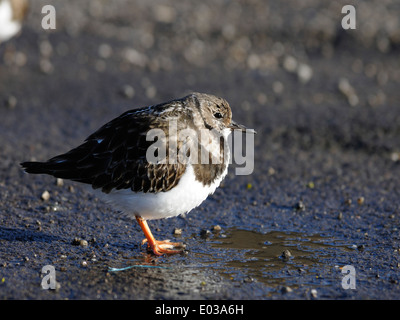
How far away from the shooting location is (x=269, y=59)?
40.9 ft

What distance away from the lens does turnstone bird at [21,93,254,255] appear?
217 inches

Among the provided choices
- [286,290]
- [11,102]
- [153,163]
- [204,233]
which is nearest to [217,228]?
[204,233]

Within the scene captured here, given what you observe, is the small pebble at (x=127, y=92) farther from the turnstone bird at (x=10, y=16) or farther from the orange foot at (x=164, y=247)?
the orange foot at (x=164, y=247)

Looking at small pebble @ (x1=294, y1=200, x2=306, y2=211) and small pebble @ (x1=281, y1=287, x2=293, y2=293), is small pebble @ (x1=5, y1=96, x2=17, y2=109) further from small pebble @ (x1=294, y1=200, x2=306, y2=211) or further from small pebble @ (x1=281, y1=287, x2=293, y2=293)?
small pebble @ (x1=281, y1=287, x2=293, y2=293)

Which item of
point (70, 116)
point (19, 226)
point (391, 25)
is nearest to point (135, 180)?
point (19, 226)

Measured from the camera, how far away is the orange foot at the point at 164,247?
5.75 m

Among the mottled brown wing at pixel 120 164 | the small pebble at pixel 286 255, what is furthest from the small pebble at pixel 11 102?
the small pebble at pixel 286 255

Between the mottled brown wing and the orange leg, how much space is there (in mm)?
491

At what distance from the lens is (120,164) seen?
561cm

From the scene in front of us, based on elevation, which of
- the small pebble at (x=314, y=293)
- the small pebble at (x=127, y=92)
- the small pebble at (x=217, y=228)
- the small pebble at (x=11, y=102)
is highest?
the small pebble at (x=127, y=92)

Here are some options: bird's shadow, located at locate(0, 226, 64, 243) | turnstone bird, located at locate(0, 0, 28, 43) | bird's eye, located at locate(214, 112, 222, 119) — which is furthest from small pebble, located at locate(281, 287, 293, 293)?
turnstone bird, located at locate(0, 0, 28, 43)

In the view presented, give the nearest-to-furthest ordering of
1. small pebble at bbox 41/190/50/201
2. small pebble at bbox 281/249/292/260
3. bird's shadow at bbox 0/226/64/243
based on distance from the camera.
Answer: small pebble at bbox 281/249/292/260, bird's shadow at bbox 0/226/64/243, small pebble at bbox 41/190/50/201

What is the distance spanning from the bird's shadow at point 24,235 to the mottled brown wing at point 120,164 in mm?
690
